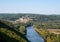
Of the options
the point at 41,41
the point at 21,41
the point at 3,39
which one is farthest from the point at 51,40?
the point at 3,39

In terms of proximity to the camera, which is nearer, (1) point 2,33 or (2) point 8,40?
(2) point 8,40

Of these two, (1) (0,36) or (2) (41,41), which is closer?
(1) (0,36)

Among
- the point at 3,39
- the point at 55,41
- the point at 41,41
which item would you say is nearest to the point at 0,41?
the point at 3,39

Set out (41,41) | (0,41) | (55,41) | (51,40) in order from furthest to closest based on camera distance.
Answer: (41,41)
(51,40)
(55,41)
(0,41)

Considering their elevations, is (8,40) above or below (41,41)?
above

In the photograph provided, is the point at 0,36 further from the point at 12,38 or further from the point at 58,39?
→ the point at 58,39

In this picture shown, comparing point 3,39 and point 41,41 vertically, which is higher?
point 3,39

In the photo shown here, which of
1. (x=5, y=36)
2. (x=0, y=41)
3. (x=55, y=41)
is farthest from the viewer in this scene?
(x=55, y=41)

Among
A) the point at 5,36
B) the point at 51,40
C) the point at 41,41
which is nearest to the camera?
the point at 5,36

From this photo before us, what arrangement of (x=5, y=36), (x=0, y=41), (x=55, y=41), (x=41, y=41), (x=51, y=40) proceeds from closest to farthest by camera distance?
(x=0, y=41)
(x=5, y=36)
(x=55, y=41)
(x=51, y=40)
(x=41, y=41)

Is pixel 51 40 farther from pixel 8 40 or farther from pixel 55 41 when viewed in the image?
pixel 8 40
